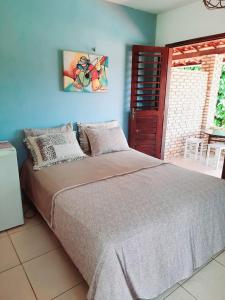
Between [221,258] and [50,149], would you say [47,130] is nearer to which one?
[50,149]

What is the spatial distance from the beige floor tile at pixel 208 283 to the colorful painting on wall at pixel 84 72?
2417mm

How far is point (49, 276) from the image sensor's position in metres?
1.61

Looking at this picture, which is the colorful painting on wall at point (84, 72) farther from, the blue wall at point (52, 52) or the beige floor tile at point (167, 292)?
the beige floor tile at point (167, 292)

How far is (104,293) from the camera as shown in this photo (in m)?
1.17

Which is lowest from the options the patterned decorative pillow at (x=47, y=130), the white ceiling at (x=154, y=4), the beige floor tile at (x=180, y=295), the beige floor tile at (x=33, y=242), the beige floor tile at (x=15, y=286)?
the beige floor tile at (x=15, y=286)

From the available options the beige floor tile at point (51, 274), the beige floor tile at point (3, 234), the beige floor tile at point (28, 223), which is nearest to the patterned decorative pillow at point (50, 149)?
the beige floor tile at point (28, 223)

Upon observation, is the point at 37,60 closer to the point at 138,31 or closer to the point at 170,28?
the point at 138,31

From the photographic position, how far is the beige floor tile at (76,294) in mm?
1439

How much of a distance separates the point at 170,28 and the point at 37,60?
204 centimetres

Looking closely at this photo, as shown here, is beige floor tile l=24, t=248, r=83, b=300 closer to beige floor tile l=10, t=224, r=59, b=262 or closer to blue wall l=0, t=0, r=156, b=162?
beige floor tile l=10, t=224, r=59, b=262

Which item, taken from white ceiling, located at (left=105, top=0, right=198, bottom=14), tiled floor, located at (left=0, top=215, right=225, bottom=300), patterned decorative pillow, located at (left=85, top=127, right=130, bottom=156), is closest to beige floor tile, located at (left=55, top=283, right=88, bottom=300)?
tiled floor, located at (left=0, top=215, right=225, bottom=300)

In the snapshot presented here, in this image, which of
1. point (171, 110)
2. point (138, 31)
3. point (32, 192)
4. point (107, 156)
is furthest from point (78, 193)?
point (171, 110)

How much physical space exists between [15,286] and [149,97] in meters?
3.06

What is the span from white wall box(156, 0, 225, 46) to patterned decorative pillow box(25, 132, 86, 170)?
2.22m
